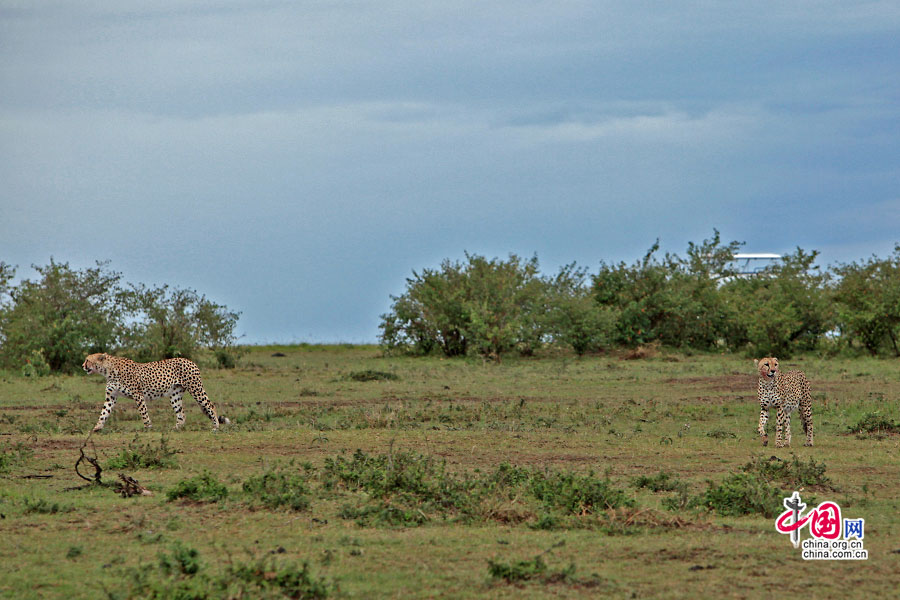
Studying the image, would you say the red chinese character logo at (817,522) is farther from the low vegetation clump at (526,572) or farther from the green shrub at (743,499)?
the low vegetation clump at (526,572)

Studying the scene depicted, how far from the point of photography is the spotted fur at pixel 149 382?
17.0 m

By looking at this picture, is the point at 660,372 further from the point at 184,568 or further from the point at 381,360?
the point at 184,568

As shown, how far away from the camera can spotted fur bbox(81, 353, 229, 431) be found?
17.0m

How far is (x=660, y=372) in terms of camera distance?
29.3 metres

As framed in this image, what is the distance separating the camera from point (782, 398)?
14.9m

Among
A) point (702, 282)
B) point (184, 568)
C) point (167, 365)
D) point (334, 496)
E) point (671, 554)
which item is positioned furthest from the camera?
point (702, 282)

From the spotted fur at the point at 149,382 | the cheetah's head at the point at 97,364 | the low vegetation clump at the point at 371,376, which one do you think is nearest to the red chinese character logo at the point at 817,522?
the spotted fur at the point at 149,382

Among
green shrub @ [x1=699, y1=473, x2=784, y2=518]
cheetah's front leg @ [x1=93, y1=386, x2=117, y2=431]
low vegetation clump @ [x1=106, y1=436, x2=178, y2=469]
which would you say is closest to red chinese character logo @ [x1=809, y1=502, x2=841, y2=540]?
green shrub @ [x1=699, y1=473, x2=784, y2=518]

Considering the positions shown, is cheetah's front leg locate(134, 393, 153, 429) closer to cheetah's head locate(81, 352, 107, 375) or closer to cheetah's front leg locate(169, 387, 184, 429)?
cheetah's front leg locate(169, 387, 184, 429)

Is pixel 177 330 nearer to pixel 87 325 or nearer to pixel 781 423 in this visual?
pixel 87 325

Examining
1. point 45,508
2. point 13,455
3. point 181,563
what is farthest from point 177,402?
point 181,563

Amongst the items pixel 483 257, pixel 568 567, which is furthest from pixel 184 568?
pixel 483 257

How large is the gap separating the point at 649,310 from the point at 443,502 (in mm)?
30151

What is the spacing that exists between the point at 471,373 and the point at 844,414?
13113mm
